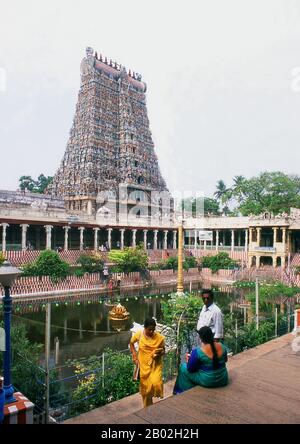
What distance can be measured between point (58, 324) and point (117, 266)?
1152cm

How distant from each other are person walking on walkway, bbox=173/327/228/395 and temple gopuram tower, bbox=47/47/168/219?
3922cm

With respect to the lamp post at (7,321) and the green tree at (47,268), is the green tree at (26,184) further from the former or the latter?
the lamp post at (7,321)

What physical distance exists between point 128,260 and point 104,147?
24384mm

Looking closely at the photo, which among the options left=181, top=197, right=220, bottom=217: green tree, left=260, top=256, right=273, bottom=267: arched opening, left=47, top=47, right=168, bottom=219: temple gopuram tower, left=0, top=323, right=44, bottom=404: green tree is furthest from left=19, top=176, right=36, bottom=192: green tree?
left=0, top=323, right=44, bottom=404: green tree

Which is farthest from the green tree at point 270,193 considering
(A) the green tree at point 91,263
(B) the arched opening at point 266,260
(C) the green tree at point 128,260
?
(A) the green tree at point 91,263

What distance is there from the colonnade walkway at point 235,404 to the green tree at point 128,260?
2208 cm

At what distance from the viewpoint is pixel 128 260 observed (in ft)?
92.5

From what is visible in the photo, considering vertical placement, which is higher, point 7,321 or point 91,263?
point 7,321

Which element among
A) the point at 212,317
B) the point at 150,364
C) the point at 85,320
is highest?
the point at 212,317

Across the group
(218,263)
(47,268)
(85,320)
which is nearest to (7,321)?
(85,320)

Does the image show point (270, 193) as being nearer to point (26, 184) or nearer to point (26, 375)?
point (26, 375)

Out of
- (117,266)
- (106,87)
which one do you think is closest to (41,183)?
(106,87)

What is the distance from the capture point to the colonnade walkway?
12.6 feet

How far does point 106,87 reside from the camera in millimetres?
50719
